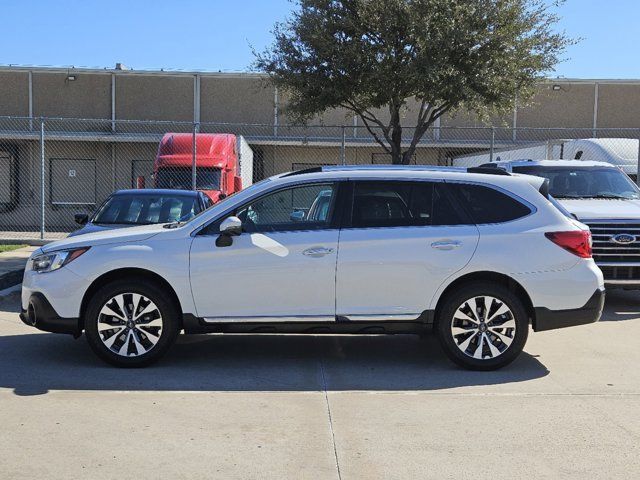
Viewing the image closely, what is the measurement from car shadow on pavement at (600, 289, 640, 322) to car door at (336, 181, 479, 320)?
13.2 feet

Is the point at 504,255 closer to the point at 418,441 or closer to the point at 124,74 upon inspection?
the point at 418,441

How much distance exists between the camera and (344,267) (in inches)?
242

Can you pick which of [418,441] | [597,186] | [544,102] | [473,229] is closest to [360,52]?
[597,186]

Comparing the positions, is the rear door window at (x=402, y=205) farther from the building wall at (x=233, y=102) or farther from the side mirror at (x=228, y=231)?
the building wall at (x=233, y=102)

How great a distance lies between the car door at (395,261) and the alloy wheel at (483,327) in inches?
13.8

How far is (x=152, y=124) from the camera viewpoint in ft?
79.7

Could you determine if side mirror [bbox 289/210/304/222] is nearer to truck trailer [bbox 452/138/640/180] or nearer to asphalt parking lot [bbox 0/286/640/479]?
asphalt parking lot [bbox 0/286/640/479]

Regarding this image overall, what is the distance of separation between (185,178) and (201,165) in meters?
0.70

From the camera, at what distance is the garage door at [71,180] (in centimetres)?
2398

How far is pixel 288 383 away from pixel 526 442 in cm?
214

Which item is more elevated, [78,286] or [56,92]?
[56,92]

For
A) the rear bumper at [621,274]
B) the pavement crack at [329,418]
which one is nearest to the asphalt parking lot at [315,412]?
the pavement crack at [329,418]

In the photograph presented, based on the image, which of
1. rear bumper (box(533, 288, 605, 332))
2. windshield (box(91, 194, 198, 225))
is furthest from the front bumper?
rear bumper (box(533, 288, 605, 332))

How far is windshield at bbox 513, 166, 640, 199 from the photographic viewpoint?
1047 centimetres
